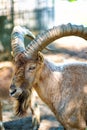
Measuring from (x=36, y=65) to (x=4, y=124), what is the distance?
2.58 metres

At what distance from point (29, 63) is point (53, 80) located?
0.61 meters

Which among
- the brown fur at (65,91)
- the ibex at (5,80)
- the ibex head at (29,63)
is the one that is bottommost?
the ibex at (5,80)

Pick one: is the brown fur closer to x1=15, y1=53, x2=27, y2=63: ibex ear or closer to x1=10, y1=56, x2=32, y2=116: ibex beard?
x1=10, y1=56, x2=32, y2=116: ibex beard

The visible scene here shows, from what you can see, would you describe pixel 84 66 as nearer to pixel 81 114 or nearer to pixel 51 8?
pixel 81 114

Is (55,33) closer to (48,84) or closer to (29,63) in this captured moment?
(29,63)

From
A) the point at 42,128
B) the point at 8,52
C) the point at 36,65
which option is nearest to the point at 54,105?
the point at 36,65

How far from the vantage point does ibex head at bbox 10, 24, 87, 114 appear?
18.8 ft

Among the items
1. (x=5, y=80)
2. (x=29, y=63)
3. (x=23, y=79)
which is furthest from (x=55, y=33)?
(x=5, y=80)

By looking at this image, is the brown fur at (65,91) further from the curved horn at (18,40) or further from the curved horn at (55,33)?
the curved horn at (18,40)

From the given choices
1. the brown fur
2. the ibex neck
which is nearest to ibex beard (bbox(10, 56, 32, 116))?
the brown fur

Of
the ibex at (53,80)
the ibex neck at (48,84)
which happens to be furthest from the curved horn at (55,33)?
the ibex neck at (48,84)

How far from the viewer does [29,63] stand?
5.82 meters

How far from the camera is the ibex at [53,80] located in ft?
19.0

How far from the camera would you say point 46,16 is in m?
13.3
